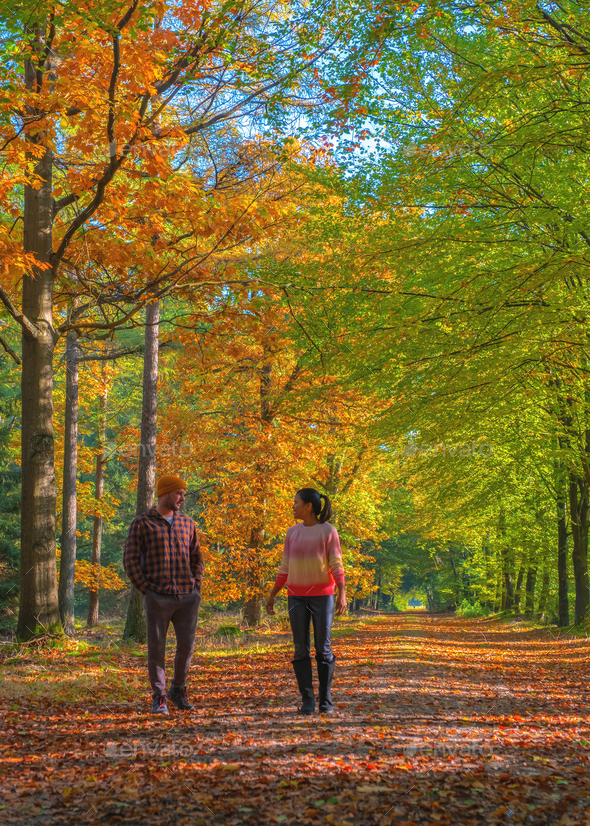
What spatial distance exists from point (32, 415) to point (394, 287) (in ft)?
17.9

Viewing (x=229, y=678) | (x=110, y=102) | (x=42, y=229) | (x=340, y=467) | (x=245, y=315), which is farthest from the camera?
(x=340, y=467)

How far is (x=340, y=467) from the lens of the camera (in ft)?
70.7

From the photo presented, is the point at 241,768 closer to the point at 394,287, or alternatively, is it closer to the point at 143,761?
the point at 143,761

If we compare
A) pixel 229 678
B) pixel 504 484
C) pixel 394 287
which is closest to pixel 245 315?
pixel 394 287

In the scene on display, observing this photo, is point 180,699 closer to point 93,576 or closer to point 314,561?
point 314,561

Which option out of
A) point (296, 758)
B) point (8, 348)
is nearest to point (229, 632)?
point (8, 348)

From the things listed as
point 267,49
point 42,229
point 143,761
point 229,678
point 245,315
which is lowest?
point 229,678

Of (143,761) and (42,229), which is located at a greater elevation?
(42,229)

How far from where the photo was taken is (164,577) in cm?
515

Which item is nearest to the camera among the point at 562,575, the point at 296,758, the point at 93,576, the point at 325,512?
the point at 296,758

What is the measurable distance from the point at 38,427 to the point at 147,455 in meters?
4.31

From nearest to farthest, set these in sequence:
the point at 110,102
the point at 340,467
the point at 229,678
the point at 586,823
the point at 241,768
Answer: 1. the point at 586,823
2. the point at 241,768
3. the point at 110,102
4. the point at 229,678
5. the point at 340,467

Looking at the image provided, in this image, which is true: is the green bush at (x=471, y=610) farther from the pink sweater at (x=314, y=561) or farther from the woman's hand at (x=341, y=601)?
the pink sweater at (x=314, y=561)

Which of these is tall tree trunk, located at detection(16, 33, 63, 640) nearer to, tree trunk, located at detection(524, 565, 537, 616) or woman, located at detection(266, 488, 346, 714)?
woman, located at detection(266, 488, 346, 714)
